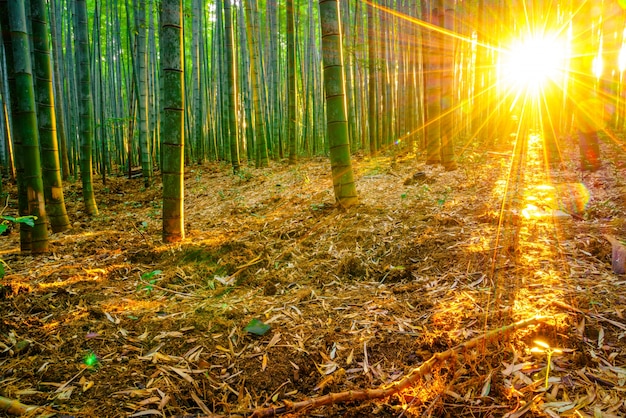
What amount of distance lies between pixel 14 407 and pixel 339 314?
1.49 m

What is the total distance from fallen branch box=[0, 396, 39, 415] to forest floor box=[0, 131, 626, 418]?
0.04m

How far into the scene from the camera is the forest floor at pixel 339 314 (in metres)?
1.43

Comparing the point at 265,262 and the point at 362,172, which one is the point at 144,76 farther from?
the point at 265,262

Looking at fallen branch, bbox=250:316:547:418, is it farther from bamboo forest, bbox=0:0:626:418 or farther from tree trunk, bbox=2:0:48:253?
tree trunk, bbox=2:0:48:253

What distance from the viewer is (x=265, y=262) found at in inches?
116

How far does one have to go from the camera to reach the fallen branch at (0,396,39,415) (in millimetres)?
1319

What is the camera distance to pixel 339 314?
7.00ft

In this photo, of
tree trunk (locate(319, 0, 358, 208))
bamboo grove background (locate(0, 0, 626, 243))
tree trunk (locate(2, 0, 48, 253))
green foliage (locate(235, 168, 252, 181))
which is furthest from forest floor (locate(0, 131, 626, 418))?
green foliage (locate(235, 168, 252, 181))

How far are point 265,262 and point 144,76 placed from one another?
708 centimetres

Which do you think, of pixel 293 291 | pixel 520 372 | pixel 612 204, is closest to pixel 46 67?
pixel 293 291

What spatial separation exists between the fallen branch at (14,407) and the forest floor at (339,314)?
0.04m

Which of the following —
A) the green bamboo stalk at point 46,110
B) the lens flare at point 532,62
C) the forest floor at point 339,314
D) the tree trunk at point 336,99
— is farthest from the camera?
the lens flare at point 532,62

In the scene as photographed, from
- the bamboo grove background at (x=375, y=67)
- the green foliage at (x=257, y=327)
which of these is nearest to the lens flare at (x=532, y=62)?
the bamboo grove background at (x=375, y=67)

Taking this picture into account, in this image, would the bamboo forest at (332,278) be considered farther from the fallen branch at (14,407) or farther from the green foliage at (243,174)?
the green foliage at (243,174)
